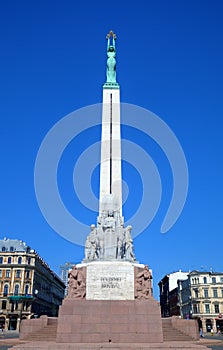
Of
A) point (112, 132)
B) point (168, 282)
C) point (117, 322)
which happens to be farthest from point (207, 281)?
point (117, 322)

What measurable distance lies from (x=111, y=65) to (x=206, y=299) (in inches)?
1895

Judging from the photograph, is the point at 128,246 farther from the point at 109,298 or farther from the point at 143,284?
the point at 109,298

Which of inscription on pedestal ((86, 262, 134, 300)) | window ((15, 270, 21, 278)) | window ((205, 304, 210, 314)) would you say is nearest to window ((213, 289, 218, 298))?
window ((205, 304, 210, 314))

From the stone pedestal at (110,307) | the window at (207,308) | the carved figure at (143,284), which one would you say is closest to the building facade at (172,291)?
the window at (207,308)

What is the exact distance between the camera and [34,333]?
2094cm

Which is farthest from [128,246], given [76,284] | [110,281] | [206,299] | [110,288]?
[206,299]

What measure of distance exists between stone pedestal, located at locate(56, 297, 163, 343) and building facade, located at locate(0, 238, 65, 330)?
125 feet

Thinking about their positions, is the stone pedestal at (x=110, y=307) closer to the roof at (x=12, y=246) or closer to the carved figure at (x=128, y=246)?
the carved figure at (x=128, y=246)

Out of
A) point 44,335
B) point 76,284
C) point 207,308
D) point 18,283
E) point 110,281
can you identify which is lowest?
point 44,335

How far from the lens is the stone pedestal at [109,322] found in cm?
1895

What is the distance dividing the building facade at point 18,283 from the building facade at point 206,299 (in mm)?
28738

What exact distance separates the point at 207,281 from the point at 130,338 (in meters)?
50.9

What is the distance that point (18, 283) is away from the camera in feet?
207

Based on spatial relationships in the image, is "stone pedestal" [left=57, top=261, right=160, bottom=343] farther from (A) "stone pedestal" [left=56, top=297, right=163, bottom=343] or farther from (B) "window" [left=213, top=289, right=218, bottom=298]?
(B) "window" [left=213, top=289, right=218, bottom=298]
